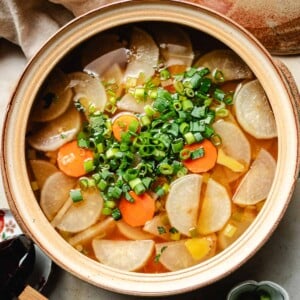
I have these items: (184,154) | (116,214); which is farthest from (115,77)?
(116,214)

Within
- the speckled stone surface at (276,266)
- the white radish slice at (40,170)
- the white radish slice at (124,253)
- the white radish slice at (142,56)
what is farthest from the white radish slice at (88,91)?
the speckled stone surface at (276,266)

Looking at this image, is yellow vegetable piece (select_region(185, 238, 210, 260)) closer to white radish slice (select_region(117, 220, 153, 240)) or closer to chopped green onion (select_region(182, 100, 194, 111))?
white radish slice (select_region(117, 220, 153, 240))

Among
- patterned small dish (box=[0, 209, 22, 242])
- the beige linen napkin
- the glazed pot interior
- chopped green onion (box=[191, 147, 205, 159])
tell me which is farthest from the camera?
patterned small dish (box=[0, 209, 22, 242])

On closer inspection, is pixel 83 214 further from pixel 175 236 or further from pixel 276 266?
pixel 276 266

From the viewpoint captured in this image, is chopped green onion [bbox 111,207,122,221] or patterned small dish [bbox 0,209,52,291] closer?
chopped green onion [bbox 111,207,122,221]

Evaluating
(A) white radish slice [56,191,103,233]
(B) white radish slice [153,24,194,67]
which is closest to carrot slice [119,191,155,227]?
(A) white radish slice [56,191,103,233]

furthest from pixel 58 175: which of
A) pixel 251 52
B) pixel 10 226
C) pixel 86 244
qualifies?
pixel 251 52
